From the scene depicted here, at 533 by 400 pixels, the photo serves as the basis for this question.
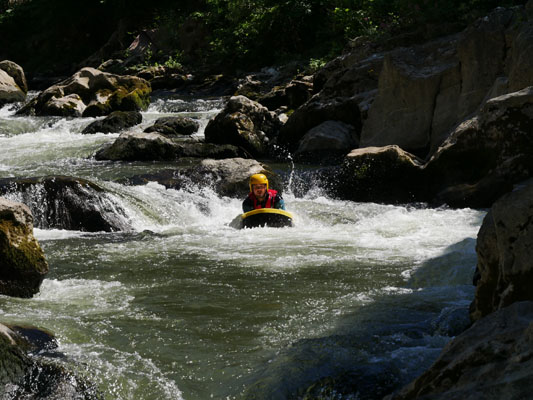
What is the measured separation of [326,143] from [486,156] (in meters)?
4.75

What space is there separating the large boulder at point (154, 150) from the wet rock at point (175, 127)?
1.92m

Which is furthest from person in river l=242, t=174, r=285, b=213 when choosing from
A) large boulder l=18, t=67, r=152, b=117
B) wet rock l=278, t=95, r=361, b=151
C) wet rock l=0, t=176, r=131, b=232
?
large boulder l=18, t=67, r=152, b=117

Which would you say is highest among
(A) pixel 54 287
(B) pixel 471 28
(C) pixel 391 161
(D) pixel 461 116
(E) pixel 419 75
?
(B) pixel 471 28

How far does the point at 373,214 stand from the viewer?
10.4 metres

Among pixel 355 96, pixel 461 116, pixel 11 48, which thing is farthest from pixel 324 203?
pixel 11 48

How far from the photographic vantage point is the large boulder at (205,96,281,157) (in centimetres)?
1548

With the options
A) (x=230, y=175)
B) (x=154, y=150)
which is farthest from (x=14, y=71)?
(x=230, y=175)

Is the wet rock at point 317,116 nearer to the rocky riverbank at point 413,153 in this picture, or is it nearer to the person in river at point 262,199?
the rocky riverbank at point 413,153

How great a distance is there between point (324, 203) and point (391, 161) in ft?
4.55

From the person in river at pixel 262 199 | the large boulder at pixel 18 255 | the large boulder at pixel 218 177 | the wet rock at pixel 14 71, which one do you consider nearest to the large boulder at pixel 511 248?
the large boulder at pixel 18 255

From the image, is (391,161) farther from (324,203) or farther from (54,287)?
(54,287)

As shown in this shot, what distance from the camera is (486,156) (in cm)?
1040

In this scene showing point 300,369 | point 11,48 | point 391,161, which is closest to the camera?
point 300,369

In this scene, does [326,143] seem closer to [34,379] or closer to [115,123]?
[115,123]
